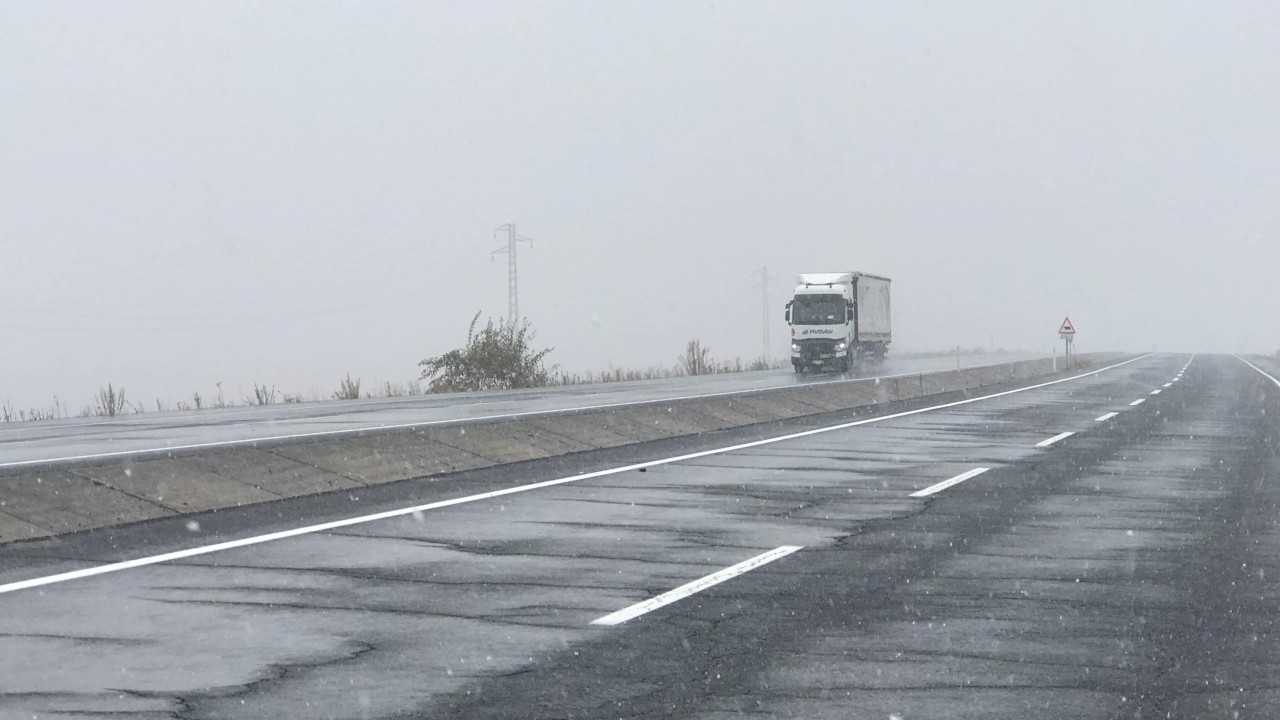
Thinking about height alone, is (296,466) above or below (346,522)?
above

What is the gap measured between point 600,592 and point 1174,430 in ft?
55.9

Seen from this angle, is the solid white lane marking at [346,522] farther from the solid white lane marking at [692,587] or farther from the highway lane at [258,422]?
the solid white lane marking at [692,587]

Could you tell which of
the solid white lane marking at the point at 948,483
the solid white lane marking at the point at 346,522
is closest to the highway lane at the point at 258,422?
the solid white lane marking at the point at 346,522

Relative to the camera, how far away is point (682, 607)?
7.75 metres

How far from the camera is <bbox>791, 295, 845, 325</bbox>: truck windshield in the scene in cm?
4850

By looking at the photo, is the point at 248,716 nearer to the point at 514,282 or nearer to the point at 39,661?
the point at 39,661

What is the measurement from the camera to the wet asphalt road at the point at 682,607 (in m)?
5.84

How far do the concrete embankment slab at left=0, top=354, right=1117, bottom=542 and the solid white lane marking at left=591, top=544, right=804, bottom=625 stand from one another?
17.1 ft

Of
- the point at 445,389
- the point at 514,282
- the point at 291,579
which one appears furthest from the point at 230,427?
the point at 514,282

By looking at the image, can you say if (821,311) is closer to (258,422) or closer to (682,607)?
(258,422)

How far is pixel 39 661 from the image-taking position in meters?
6.43

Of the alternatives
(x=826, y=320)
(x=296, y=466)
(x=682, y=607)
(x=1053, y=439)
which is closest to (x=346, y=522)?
(x=296, y=466)

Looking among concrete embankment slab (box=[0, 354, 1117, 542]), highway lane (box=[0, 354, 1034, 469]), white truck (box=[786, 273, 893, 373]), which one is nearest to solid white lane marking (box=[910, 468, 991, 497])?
concrete embankment slab (box=[0, 354, 1117, 542])

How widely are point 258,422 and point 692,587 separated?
53.8 ft
